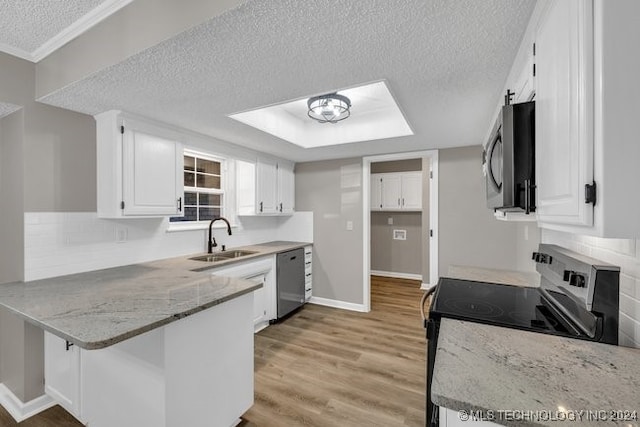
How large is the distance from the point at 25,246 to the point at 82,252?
316 millimetres

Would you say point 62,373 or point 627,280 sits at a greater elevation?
point 627,280

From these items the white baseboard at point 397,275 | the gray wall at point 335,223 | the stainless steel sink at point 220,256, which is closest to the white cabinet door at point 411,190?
the white baseboard at point 397,275

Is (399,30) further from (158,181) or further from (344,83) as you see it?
(158,181)

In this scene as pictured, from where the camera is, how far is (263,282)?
2.88m

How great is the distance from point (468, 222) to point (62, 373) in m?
3.77

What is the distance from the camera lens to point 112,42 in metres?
1.39

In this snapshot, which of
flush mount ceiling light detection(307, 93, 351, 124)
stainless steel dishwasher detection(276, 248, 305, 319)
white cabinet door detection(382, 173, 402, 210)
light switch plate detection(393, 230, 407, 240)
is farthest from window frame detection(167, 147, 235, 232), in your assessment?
light switch plate detection(393, 230, 407, 240)

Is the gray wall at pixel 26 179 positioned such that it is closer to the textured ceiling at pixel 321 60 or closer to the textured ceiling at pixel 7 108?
the textured ceiling at pixel 7 108

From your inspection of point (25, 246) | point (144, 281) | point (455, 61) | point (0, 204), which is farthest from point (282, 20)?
point (0, 204)

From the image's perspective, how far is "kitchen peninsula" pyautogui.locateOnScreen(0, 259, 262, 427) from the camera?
126cm

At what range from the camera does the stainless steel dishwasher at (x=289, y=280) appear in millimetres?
3277

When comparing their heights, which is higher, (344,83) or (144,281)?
(344,83)

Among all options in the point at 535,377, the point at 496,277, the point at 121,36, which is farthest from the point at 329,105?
the point at 535,377

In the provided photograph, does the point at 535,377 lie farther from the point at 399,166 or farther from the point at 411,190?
the point at 399,166
